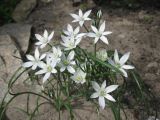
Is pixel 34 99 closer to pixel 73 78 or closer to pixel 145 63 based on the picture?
pixel 73 78

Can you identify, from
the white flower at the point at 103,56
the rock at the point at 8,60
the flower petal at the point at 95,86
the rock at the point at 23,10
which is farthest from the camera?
the rock at the point at 23,10

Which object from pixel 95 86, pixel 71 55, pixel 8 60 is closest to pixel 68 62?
pixel 71 55

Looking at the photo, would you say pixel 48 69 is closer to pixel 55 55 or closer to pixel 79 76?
pixel 55 55

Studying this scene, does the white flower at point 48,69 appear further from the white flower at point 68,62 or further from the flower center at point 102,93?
the flower center at point 102,93

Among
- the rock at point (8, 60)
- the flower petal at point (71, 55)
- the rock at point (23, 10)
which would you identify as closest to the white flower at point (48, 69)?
the flower petal at point (71, 55)

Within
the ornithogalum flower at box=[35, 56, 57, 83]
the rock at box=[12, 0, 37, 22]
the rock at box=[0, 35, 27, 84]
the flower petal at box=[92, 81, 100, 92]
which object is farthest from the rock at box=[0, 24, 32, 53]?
the flower petal at box=[92, 81, 100, 92]
